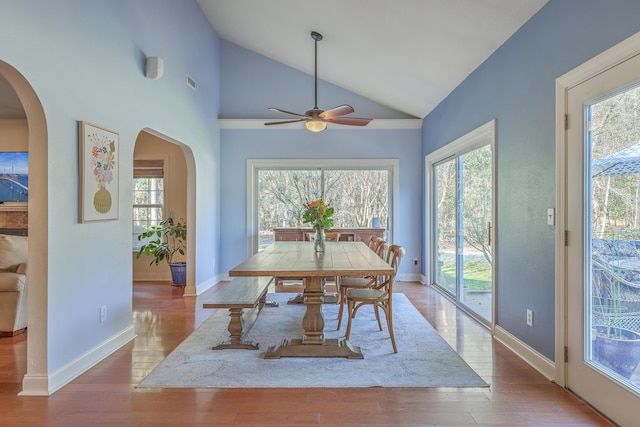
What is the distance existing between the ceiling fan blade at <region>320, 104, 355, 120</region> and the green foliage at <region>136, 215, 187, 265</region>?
310cm

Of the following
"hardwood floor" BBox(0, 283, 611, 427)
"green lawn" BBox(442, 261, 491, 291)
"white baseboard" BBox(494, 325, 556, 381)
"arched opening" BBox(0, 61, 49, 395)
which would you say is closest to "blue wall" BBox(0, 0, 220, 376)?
"arched opening" BBox(0, 61, 49, 395)

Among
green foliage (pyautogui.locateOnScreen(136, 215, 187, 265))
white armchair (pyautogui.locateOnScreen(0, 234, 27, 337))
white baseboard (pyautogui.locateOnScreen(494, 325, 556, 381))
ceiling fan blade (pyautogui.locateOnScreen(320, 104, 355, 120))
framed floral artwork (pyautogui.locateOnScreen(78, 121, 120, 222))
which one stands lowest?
white baseboard (pyautogui.locateOnScreen(494, 325, 556, 381))

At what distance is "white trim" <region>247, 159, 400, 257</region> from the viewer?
244 inches

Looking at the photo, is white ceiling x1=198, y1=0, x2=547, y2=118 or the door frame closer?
the door frame

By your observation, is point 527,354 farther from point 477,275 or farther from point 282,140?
point 282,140

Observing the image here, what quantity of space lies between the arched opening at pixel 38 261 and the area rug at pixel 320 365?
26.0 inches

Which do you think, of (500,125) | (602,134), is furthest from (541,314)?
(500,125)

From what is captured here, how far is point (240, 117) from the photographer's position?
Result: 6.25 meters

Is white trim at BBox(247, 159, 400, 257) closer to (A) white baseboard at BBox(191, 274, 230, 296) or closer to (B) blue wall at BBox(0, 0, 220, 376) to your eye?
(A) white baseboard at BBox(191, 274, 230, 296)

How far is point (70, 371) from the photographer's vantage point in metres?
2.60

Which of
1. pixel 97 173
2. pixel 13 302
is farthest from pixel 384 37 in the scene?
pixel 13 302

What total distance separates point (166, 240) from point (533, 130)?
17.8 feet

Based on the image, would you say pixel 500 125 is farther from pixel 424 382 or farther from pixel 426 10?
pixel 424 382

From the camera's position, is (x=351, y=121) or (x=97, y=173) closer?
(x=97, y=173)
